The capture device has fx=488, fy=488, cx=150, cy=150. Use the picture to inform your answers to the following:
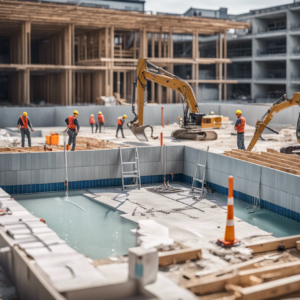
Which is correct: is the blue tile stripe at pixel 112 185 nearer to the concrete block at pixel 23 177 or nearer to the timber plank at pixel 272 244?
the concrete block at pixel 23 177

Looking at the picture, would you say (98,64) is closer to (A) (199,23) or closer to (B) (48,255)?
(A) (199,23)

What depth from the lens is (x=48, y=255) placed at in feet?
24.5

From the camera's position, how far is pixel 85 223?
40.9ft

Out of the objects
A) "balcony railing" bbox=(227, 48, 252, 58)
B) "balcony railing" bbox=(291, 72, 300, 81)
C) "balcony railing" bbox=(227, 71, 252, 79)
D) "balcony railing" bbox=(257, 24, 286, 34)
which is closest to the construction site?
"balcony railing" bbox=(291, 72, 300, 81)

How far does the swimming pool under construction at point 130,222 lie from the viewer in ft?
22.0

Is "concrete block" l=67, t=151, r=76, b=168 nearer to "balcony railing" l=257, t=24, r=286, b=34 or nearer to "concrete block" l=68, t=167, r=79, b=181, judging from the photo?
"concrete block" l=68, t=167, r=79, b=181

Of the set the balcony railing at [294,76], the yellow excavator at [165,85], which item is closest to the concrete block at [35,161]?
the yellow excavator at [165,85]

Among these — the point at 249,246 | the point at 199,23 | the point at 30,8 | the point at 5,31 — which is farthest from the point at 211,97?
the point at 249,246

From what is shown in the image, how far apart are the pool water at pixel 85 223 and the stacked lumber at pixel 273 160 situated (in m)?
4.57

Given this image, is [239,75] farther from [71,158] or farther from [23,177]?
[23,177]

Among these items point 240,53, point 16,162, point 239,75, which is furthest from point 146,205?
point 239,75

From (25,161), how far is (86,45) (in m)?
31.7

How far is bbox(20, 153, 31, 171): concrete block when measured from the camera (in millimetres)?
15672

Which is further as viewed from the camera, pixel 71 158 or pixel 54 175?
pixel 71 158
